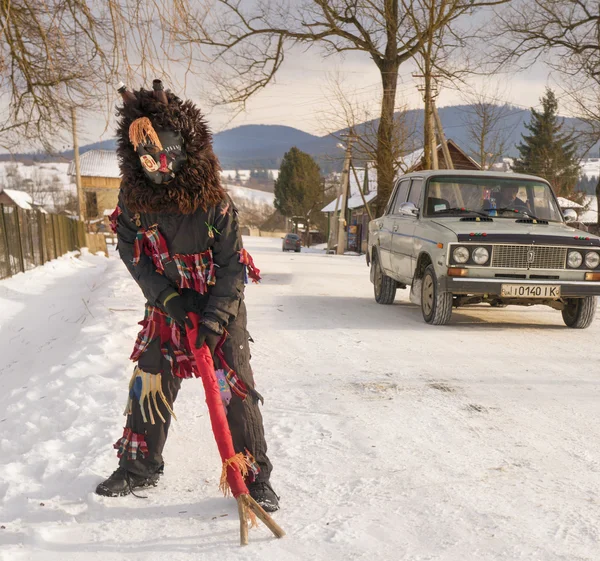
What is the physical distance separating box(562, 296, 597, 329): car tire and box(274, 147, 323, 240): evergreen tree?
6433 cm

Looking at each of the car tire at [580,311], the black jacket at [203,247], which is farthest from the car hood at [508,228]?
the black jacket at [203,247]

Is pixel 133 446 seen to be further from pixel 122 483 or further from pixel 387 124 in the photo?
pixel 387 124

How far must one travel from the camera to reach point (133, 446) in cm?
313

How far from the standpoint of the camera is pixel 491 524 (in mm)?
2744

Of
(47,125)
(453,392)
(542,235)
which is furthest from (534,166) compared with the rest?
(453,392)

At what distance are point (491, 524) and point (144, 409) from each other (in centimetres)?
166

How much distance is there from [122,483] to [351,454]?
1.23 m

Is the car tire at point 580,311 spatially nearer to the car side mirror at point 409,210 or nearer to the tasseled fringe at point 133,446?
the car side mirror at point 409,210

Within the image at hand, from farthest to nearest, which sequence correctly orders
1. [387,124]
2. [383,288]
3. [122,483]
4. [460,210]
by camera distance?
[387,124]
[383,288]
[460,210]
[122,483]

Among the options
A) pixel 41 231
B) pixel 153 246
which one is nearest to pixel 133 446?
pixel 153 246

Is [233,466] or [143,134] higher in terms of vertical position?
[143,134]

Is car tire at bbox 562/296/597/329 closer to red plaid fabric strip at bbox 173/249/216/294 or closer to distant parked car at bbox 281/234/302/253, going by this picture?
red plaid fabric strip at bbox 173/249/216/294

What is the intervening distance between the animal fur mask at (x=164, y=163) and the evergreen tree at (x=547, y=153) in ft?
146

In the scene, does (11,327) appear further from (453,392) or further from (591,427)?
(591,427)
